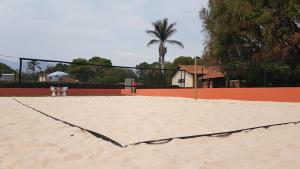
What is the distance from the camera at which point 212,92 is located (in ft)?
58.4

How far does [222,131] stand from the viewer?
5449 mm

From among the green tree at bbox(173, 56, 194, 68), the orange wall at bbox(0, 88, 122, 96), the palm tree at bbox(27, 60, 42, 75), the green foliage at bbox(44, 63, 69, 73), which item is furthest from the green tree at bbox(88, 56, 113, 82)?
the green tree at bbox(173, 56, 194, 68)

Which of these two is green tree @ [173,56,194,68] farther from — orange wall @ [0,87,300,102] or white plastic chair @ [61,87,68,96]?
white plastic chair @ [61,87,68,96]

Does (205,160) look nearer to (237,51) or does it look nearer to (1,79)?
(1,79)

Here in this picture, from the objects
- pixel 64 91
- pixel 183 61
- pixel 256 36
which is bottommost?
pixel 64 91

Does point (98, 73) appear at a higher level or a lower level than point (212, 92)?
higher

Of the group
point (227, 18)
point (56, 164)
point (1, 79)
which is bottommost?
point (56, 164)

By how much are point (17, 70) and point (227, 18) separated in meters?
13.1

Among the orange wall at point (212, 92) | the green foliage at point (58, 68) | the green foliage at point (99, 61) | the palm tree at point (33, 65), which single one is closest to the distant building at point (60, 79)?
the green foliage at point (58, 68)

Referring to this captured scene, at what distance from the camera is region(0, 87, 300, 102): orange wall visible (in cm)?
1417

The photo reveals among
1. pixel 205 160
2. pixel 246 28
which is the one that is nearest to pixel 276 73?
pixel 246 28

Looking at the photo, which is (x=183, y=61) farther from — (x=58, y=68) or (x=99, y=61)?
(x=58, y=68)

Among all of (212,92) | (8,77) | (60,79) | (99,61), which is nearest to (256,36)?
(212,92)

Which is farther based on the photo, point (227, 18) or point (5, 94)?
point (227, 18)
